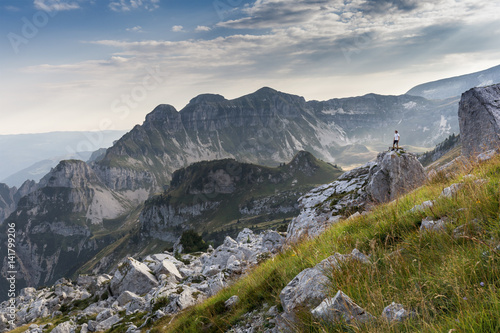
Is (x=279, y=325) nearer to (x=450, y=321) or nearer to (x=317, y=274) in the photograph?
(x=317, y=274)

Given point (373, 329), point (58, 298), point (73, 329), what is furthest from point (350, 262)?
point (58, 298)

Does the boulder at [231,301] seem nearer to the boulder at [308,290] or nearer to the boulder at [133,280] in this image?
the boulder at [308,290]

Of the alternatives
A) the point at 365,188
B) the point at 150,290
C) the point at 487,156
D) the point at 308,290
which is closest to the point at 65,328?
the point at 150,290

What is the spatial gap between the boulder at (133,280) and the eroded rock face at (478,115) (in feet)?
141

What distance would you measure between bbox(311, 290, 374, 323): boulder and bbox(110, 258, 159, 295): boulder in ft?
121

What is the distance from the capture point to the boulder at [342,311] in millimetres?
3474

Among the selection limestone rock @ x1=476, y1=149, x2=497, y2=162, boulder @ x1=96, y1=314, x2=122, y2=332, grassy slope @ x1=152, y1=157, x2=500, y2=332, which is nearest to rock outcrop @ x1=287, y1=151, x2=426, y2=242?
limestone rock @ x1=476, y1=149, x2=497, y2=162

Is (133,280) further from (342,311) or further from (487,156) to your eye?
(487,156)

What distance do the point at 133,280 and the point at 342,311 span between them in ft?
128

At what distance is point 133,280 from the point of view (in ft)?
117

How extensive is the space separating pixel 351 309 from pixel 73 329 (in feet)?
105

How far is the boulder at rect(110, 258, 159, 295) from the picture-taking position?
35.4 meters

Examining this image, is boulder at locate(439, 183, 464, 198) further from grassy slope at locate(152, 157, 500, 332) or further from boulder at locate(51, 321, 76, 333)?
boulder at locate(51, 321, 76, 333)

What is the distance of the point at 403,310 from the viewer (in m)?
3.25
